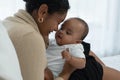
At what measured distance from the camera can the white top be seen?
4.41ft

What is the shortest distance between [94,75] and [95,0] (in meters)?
1.13

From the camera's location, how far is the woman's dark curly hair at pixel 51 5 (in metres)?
1.15

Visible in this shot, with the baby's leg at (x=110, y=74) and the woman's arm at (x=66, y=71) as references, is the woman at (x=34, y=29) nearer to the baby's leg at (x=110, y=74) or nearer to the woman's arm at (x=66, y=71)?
the woman's arm at (x=66, y=71)

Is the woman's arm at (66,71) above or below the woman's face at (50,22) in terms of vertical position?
below

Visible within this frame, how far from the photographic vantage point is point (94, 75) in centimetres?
143

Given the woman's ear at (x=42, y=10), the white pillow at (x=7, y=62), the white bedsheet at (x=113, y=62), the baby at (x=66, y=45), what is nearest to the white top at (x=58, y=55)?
the baby at (x=66, y=45)

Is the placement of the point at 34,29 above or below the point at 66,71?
above

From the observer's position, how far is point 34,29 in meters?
1.09

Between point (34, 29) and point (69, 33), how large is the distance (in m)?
0.33

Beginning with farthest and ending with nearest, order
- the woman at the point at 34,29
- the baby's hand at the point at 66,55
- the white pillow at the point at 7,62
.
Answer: the baby's hand at the point at 66,55 → the woman at the point at 34,29 → the white pillow at the point at 7,62

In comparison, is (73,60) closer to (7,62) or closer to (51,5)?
(51,5)

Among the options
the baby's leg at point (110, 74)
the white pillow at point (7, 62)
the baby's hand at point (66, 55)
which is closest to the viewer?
the white pillow at point (7, 62)

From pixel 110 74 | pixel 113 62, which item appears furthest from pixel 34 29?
pixel 113 62

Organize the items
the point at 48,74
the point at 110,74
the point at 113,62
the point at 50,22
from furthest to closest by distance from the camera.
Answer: the point at 113,62 < the point at 110,74 < the point at 48,74 < the point at 50,22
